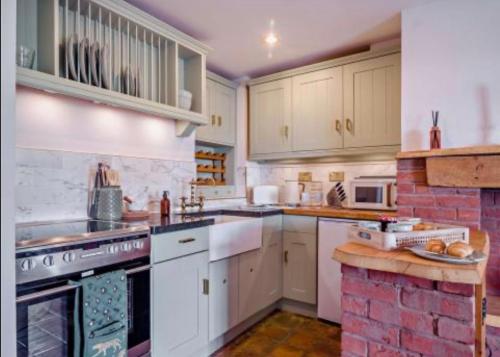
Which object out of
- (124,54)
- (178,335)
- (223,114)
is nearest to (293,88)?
(223,114)

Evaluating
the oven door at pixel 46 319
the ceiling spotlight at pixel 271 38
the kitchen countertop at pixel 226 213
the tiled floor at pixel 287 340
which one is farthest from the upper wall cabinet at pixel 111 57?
the tiled floor at pixel 287 340

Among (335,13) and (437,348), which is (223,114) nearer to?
(335,13)

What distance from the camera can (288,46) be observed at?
2.69 meters

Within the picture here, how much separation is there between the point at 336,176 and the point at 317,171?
0.22 m

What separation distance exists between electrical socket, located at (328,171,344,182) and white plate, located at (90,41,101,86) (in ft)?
7.39

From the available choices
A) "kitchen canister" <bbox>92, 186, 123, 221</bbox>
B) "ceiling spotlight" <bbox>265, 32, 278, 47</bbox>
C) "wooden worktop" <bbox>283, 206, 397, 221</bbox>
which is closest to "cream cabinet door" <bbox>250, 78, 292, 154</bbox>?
"ceiling spotlight" <bbox>265, 32, 278, 47</bbox>

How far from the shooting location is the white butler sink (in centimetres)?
206

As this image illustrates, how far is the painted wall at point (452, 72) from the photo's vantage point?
1.89m

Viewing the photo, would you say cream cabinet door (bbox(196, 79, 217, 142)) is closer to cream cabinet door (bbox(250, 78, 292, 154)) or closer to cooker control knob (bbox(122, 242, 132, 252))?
cream cabinet door (bbox(250, 78, 292, 154))

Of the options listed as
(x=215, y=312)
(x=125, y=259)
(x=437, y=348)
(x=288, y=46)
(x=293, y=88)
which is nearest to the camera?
(x=437, y=348)

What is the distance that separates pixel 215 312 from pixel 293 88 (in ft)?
7.20

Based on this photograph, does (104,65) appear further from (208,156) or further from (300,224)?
(300,224)

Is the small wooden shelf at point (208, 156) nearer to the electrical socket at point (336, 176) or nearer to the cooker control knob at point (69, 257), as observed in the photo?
the electrical socket at point (336, 176)

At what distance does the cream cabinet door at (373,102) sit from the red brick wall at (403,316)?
6.22ft
